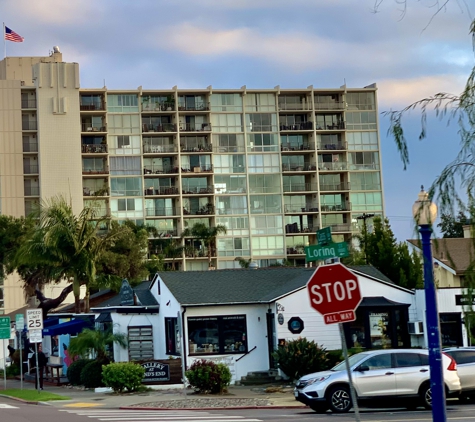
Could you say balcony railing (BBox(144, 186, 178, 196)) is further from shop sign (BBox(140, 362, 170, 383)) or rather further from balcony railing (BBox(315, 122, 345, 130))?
shop sign (BBox(140, 362, 170, 383))

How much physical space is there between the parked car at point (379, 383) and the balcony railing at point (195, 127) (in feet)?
252

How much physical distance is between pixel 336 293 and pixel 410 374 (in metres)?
12.5

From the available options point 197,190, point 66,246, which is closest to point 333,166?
point 197,190

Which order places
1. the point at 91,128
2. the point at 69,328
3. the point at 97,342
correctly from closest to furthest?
the point at 97,342, the point at 69,328, the point at 91,128

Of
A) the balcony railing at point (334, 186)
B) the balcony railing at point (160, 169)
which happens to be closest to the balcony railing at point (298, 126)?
the balcony railing at point (334, 186)

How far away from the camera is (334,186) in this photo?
102875mm

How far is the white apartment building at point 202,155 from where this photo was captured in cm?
9494

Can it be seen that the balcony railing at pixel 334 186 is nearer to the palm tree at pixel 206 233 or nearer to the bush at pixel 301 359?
the palm tree at pixel 206 233

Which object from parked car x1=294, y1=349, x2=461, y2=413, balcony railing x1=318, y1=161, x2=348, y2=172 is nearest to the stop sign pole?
parked car x1=294, y1=349, x2=461, y2=413

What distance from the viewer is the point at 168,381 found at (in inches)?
1368

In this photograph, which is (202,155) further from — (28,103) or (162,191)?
(28,103)

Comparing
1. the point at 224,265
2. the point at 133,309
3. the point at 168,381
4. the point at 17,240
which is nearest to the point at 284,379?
the point at 168,381

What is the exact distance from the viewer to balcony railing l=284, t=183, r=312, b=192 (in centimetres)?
10194

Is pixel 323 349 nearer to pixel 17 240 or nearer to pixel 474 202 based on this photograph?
pixel 474 202
